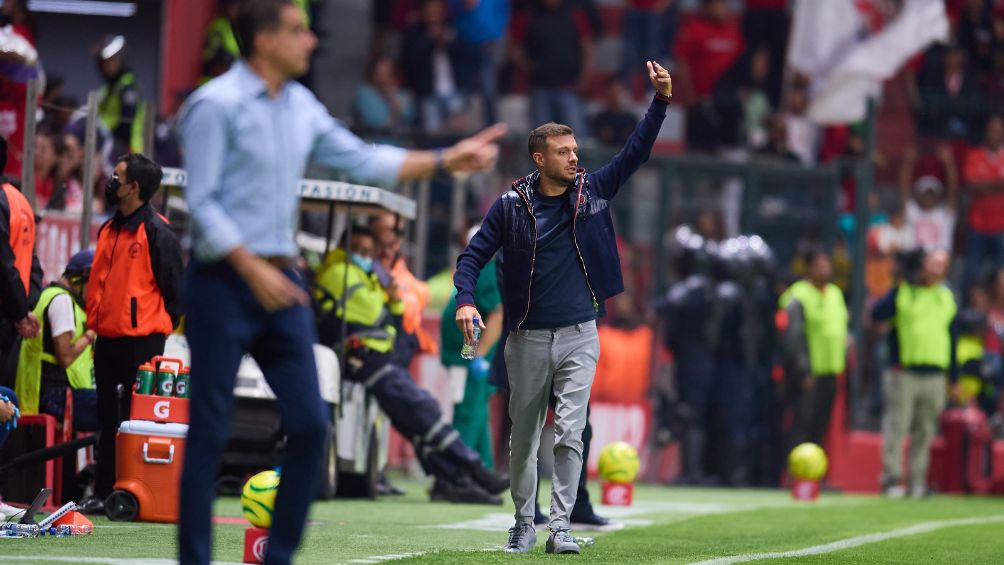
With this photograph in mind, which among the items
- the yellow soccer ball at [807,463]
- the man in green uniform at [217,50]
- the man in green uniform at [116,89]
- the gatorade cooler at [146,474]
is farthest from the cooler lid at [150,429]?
the man in green uniform at [217,50]

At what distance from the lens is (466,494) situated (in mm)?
14172

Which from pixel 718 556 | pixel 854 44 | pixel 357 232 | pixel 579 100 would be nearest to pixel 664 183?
pixel 579 100

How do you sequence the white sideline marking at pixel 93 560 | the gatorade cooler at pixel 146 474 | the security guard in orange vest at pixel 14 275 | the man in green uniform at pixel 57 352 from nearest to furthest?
the white sideline marking at pixel 93 560 < the security guard in orange vest at pixel 14 275 < the gatorade cooler at pixel 146 474 < the man in green uniform at pixel 57 352

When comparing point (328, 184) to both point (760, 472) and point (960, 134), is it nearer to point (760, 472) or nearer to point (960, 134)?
point (760, 472)

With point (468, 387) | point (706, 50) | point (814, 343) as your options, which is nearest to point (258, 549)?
point (468, 387)

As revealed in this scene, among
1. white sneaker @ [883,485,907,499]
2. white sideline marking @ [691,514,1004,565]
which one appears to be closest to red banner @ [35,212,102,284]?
white sideline marking @ [691,514,1004,565]

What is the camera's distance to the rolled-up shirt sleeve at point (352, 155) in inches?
251

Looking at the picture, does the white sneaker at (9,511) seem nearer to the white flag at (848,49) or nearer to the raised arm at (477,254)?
the raised arm at (477,254)

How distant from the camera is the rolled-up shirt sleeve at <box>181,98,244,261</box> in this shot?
20.2 feet

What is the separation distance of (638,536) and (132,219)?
3487 mm

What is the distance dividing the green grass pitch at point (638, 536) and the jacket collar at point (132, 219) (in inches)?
69.5

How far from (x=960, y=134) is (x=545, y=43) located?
5219 millimetres

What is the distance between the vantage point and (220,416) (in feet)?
20.8

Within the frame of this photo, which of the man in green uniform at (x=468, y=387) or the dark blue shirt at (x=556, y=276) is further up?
the dark blue shirt at (x=556, y=276)
